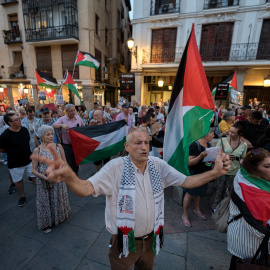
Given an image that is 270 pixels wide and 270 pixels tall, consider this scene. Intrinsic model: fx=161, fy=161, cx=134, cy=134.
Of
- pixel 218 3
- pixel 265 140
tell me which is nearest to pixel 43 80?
pixel 265 140

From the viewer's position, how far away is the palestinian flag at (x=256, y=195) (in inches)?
61.6

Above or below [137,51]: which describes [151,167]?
below

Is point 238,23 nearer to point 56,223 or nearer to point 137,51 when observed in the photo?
point 137,51

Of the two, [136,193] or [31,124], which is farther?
[31,124]

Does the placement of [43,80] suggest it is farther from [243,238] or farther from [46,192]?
[243,238]

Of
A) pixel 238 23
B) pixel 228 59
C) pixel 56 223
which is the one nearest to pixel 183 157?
pixel 56 223

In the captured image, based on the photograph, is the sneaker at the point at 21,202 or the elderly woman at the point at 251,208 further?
the sneaker at the point at 21,202

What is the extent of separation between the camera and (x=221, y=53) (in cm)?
1288

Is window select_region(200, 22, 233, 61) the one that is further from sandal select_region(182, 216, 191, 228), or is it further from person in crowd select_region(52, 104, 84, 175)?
sandal select_region(182, 216, 191, 228)

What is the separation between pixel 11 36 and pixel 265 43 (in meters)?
23.7

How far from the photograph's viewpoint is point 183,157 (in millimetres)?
1886

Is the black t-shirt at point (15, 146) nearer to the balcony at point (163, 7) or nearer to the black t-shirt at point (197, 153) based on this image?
the black t-shirt at point (197, 153)

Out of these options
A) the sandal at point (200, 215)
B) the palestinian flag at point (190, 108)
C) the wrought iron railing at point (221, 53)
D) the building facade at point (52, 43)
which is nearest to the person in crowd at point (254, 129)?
the sandal at point (200, 215)

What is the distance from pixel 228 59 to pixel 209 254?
1428 cm
